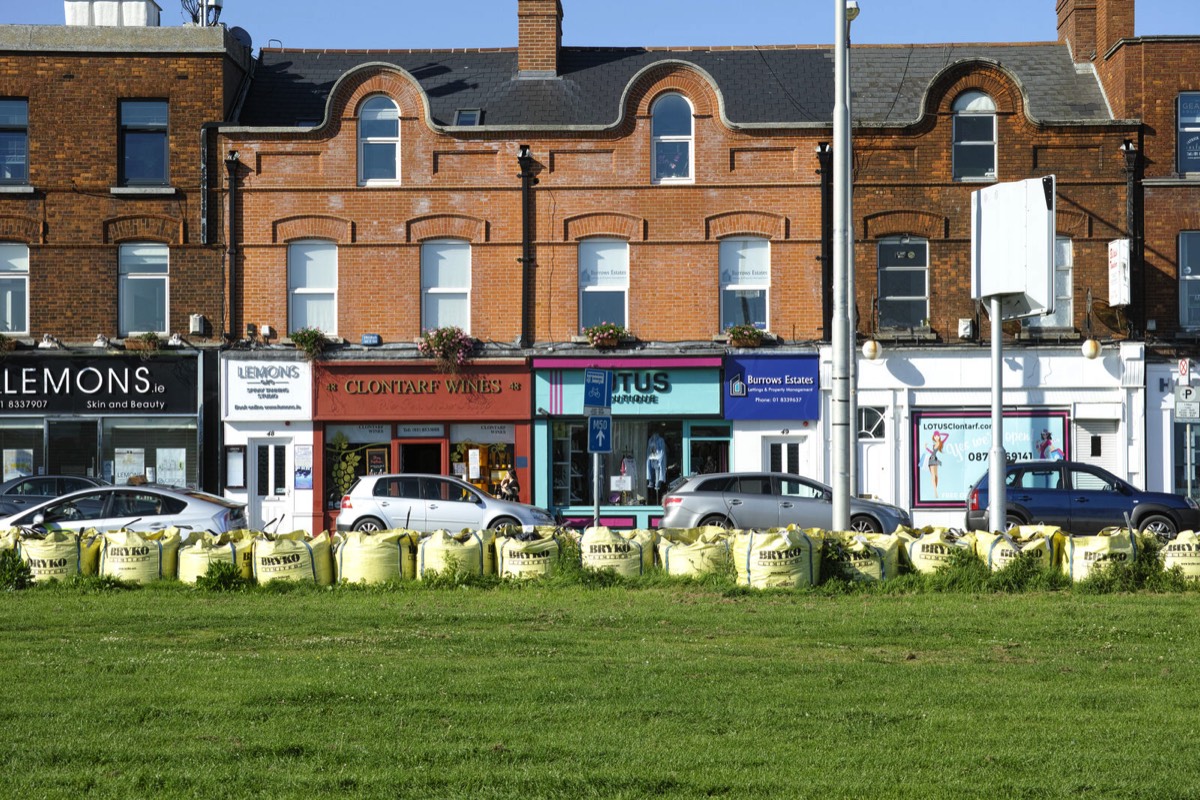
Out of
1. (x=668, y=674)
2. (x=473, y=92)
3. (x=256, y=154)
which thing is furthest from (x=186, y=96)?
(x=668, y=674)

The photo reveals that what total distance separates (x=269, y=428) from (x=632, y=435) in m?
7.51

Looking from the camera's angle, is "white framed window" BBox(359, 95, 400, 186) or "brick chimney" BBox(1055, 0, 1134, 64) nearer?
"white framed window" BBox(359, 95, 400, 186)

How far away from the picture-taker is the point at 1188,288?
28.7 metres

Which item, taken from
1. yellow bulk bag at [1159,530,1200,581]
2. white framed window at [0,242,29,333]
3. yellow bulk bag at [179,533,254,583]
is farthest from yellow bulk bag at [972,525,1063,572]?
white framed window at [0,242,29,333]

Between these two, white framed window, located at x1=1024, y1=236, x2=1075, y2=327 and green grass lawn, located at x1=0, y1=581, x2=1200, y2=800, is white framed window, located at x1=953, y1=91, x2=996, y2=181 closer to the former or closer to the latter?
white framed window, located at x1=1024, y1=236, x2=1075, y2=327

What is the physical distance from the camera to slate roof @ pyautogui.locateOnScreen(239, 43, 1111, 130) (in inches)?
1169

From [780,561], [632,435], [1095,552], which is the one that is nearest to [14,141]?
[632,435]

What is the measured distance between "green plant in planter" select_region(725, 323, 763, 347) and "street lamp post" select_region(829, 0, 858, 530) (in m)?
9.78

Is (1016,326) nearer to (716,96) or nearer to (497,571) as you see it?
(716,96)

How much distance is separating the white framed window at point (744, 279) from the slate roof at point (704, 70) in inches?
99.8

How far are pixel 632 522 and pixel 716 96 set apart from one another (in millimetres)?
8934

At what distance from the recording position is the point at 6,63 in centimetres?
2892

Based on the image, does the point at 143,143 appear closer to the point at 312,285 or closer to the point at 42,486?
the point at 312,285

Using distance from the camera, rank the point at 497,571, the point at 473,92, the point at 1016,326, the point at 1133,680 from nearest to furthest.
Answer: the point at 1133,680 < the point at 497,571 < the point at 1016,326 < the point at 473,92
